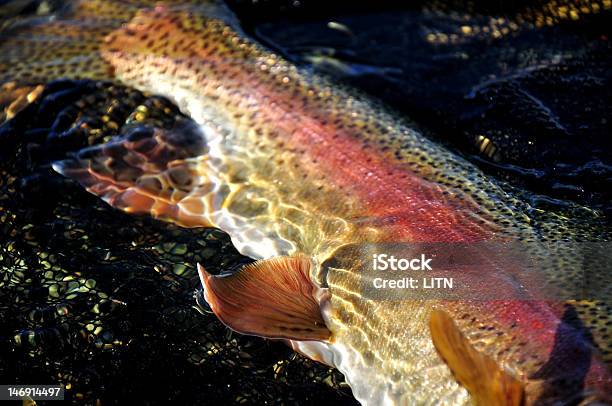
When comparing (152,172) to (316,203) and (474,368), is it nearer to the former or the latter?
(316,203)

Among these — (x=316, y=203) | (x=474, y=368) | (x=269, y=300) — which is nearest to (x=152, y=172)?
(x=316, y=203)

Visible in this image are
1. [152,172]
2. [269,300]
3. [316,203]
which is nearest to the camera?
[269,300]

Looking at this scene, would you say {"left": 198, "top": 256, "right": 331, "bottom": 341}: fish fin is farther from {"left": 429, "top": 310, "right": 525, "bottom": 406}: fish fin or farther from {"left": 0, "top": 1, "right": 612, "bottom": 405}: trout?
{"left": 429, "top": 310, "right": 525, "bottom": 406}: fish fin

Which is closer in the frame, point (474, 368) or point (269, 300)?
point (474, 368)

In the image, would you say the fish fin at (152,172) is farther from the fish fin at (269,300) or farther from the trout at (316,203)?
the fish fin at (269,300)

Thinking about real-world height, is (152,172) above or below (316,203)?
below

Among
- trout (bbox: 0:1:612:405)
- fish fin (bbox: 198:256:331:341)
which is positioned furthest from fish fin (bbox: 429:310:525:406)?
fish fin (bbox: 198:256:331:341)

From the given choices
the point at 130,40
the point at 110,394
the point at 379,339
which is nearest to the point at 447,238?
the point at 379,339

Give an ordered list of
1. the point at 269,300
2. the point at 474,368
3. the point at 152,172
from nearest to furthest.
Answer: the point at 474,368, the point at 269,300, the point at 152,172

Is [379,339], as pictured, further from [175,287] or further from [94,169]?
[94,169]
